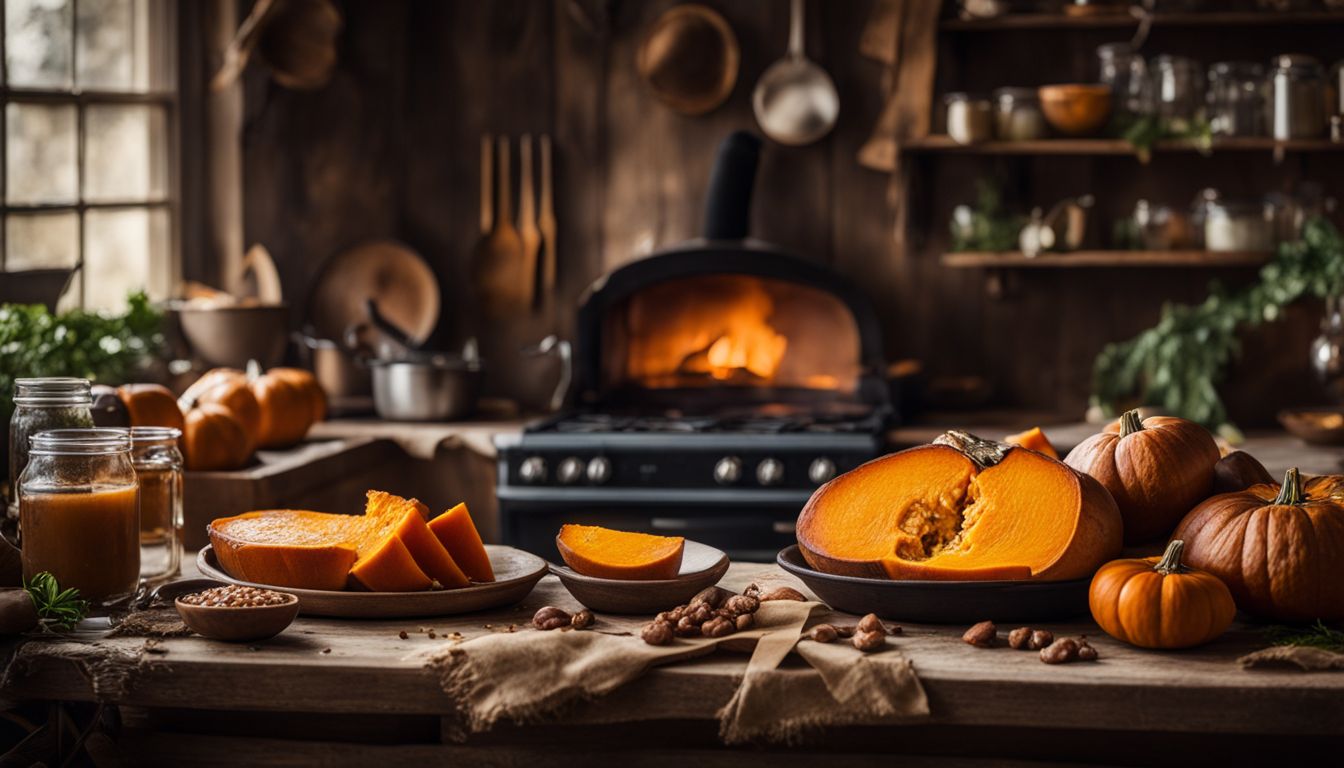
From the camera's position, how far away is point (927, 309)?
190 inches

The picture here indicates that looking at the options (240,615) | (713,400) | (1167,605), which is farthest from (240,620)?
(713,400)

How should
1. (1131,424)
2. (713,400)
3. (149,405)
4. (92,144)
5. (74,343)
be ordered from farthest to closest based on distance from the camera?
(713,400), (92,144), (74,343), (149,405), (1131,424)

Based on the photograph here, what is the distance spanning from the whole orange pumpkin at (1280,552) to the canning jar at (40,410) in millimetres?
1498

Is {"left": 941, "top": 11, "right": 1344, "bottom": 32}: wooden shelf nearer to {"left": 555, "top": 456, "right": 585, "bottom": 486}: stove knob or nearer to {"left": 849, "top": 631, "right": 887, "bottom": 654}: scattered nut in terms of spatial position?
{"left": 555, "top": 456, "right": 585, "bottom": 486}: stove knob

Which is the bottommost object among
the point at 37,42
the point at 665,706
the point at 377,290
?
the point at 665,706

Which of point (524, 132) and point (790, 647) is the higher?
point (524, 132)

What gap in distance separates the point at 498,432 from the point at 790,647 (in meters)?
2.67

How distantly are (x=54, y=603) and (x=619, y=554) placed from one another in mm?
695

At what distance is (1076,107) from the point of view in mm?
4426

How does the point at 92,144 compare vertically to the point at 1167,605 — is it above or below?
above

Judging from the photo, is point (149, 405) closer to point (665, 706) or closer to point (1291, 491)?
point (665, 706)

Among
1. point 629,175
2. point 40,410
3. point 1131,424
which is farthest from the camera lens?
point 629,175

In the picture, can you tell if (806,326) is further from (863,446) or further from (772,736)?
(772,736)

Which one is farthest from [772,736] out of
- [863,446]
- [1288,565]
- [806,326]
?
[806,326]
